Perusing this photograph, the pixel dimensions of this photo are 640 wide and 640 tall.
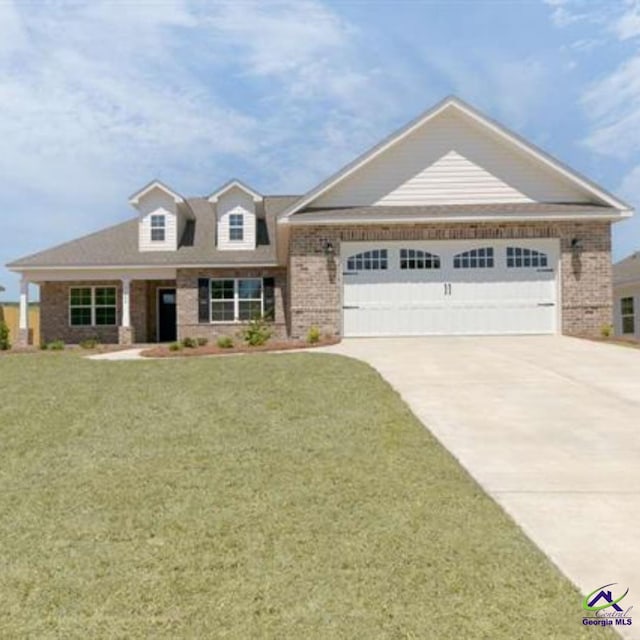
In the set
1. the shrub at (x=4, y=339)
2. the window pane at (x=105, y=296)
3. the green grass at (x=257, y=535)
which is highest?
the window pane at (x=105, y=296)

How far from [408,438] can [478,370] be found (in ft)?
15.1

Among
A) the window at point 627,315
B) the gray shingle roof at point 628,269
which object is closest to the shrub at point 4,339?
the gray shingle roof at point 628,269

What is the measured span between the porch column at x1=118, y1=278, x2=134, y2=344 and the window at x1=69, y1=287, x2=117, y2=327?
1216mm

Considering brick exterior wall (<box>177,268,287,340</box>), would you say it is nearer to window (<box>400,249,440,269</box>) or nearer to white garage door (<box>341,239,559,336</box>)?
white garage door (<box>341,239,559,336</box>)

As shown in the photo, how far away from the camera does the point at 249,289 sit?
74.7ft

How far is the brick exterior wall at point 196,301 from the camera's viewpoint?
22141 millimetres

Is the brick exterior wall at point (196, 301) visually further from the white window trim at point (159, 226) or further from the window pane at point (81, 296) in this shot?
the window pane at point (81, 296)

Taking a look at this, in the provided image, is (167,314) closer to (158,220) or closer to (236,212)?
(158,220)

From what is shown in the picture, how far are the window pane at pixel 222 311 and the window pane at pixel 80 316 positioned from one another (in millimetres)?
5489

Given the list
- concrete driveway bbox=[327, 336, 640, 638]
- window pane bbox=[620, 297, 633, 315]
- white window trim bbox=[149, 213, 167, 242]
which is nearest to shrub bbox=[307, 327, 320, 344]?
concrete driveway bbox=[327, 336, 640, 638]

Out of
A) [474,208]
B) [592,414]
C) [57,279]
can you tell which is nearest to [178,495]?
[592,414]

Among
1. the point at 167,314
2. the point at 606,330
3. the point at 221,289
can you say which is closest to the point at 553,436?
the point at 606,330

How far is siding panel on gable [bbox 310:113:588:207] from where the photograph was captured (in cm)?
1753

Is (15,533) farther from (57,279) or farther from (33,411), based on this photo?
(57,279)
